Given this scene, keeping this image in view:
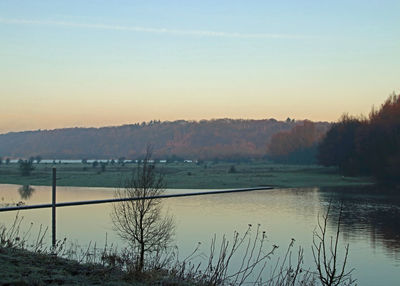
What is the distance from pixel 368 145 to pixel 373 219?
3735 cm

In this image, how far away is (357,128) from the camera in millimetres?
62312

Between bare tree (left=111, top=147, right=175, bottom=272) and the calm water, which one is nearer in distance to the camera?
bare tree (left=111, top=147, right=175, bottom=272)

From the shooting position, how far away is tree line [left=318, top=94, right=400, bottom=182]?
5416cm

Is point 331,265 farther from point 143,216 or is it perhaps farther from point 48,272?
point 48,272

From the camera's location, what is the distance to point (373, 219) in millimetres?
21688

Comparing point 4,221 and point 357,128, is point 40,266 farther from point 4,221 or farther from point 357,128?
point 357,128

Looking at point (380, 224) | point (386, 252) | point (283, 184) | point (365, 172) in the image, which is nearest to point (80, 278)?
point (386, 252)

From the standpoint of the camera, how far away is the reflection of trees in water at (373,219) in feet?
55.5

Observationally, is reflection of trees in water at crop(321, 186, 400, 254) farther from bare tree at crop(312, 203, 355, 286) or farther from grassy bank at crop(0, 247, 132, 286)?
grassy bank at crop(0, 247, 132, 286)

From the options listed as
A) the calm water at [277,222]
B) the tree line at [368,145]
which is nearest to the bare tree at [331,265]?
the calm water at [277,222]

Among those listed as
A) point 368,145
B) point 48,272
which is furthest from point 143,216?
point 368,145

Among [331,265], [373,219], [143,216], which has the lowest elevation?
[331,265]

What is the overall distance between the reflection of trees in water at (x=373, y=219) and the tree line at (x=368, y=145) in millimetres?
22944

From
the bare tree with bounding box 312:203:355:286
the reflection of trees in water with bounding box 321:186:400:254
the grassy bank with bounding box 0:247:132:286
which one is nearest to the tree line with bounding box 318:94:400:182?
the reflection of trees in water with bounding box 321:186:400:254
